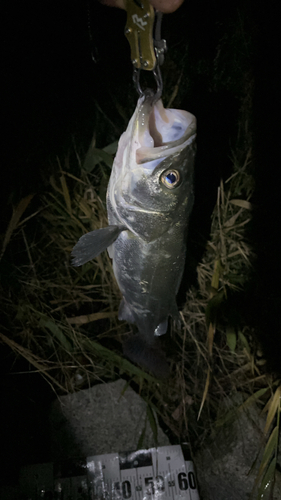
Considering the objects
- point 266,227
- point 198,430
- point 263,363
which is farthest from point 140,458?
point 266,227

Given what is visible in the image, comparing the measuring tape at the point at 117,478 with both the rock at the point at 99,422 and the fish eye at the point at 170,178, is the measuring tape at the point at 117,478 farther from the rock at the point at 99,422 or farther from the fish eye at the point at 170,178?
the fish eye at the point at 170,178

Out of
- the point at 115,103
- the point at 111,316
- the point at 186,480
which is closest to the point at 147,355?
the point at 111,316

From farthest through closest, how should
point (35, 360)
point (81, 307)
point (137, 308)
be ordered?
point (81, 307) < point (35, 360) < point (137, 308)

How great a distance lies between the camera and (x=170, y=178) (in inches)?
60.7

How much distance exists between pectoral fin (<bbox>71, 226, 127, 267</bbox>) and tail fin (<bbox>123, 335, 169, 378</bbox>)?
1029 mm

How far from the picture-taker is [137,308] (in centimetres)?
212

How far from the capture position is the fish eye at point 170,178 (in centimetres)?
152

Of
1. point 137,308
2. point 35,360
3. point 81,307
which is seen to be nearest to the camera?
point 137,308

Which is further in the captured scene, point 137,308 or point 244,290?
point 244,290

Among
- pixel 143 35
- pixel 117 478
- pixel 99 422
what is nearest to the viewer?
pixel 143 35

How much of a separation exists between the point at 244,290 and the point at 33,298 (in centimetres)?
189

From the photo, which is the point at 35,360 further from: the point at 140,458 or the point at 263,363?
the point at 263,363

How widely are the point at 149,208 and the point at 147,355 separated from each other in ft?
4.66

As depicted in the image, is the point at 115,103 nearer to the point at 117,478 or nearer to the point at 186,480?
the point at 117,478
